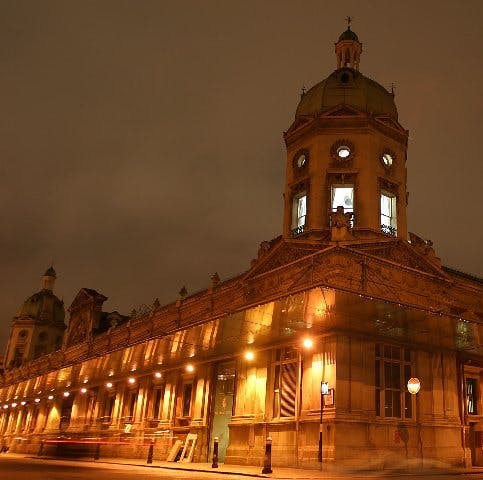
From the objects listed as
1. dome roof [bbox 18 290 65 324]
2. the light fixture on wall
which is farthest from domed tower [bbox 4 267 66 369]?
the light fixture on wall

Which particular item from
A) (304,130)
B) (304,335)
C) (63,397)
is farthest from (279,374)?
(63,397)

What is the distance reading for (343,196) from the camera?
122 ft

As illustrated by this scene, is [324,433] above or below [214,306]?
below

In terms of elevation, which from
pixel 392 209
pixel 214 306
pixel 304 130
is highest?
pixel 304 130

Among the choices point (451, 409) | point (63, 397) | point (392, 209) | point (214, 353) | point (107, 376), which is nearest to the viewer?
point (451, 409)

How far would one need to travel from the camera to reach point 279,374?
3034 cm

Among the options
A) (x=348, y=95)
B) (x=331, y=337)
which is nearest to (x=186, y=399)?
(x=331, y=337)

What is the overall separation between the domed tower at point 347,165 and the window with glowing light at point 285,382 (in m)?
8.19

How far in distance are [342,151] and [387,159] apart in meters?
3.27

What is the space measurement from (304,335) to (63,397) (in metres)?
42.1

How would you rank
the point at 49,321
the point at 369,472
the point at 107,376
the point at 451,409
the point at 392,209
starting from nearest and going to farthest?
1. the point at 369,472
2. the point at 451,409
3. the point at 392,209
4. the point at 107,376
5. the point at 49,321

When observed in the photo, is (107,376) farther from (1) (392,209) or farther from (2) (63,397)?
(1) (392,209)

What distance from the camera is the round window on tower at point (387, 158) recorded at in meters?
38.0

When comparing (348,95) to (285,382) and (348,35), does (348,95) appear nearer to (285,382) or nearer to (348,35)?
(348,35)
